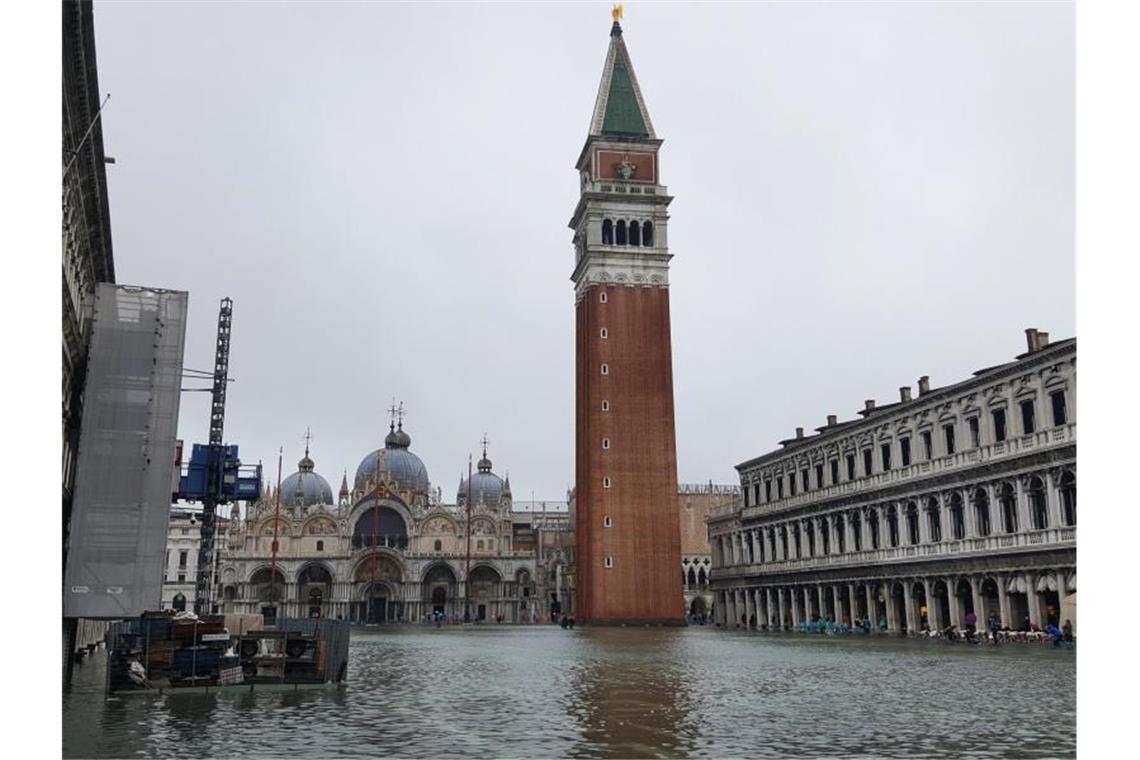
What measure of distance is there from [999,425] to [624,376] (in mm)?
34442

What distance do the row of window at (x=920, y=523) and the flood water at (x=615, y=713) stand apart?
1388cm

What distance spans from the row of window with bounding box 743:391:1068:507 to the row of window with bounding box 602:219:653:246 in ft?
65.4

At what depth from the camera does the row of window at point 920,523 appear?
40.2 m

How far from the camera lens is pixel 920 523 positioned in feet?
157

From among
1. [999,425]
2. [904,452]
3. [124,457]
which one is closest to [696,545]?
[904,452]

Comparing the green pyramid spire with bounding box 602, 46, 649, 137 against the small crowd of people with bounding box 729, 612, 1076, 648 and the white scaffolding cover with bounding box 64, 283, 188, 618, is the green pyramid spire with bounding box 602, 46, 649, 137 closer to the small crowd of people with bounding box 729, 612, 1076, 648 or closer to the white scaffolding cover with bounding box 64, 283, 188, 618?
the small crowd of people with bounding box 729, 612, 1076, 648

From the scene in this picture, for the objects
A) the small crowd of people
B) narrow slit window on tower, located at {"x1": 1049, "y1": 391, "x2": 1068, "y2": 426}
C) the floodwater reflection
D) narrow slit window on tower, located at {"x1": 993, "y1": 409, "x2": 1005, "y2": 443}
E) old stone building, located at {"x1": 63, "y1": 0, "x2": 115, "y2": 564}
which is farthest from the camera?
narrow slit window on tower, located at {"x1": 993, "y1": 409, "x2": 1005, "y2": 443}

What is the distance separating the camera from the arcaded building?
39594 mm

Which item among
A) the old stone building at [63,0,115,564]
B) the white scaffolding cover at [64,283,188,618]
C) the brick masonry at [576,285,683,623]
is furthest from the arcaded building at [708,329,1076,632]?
the old stone building at [63,0,115,564]

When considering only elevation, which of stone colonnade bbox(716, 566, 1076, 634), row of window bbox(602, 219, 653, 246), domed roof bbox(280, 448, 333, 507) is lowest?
stone colonnade bbox(716, 566, 1076, 634)

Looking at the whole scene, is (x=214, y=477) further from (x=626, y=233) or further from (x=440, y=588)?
(x=440, y=588)

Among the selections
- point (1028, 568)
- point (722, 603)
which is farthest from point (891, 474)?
point (722, 603)

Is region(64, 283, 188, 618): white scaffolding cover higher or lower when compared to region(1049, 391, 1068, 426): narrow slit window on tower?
lower
